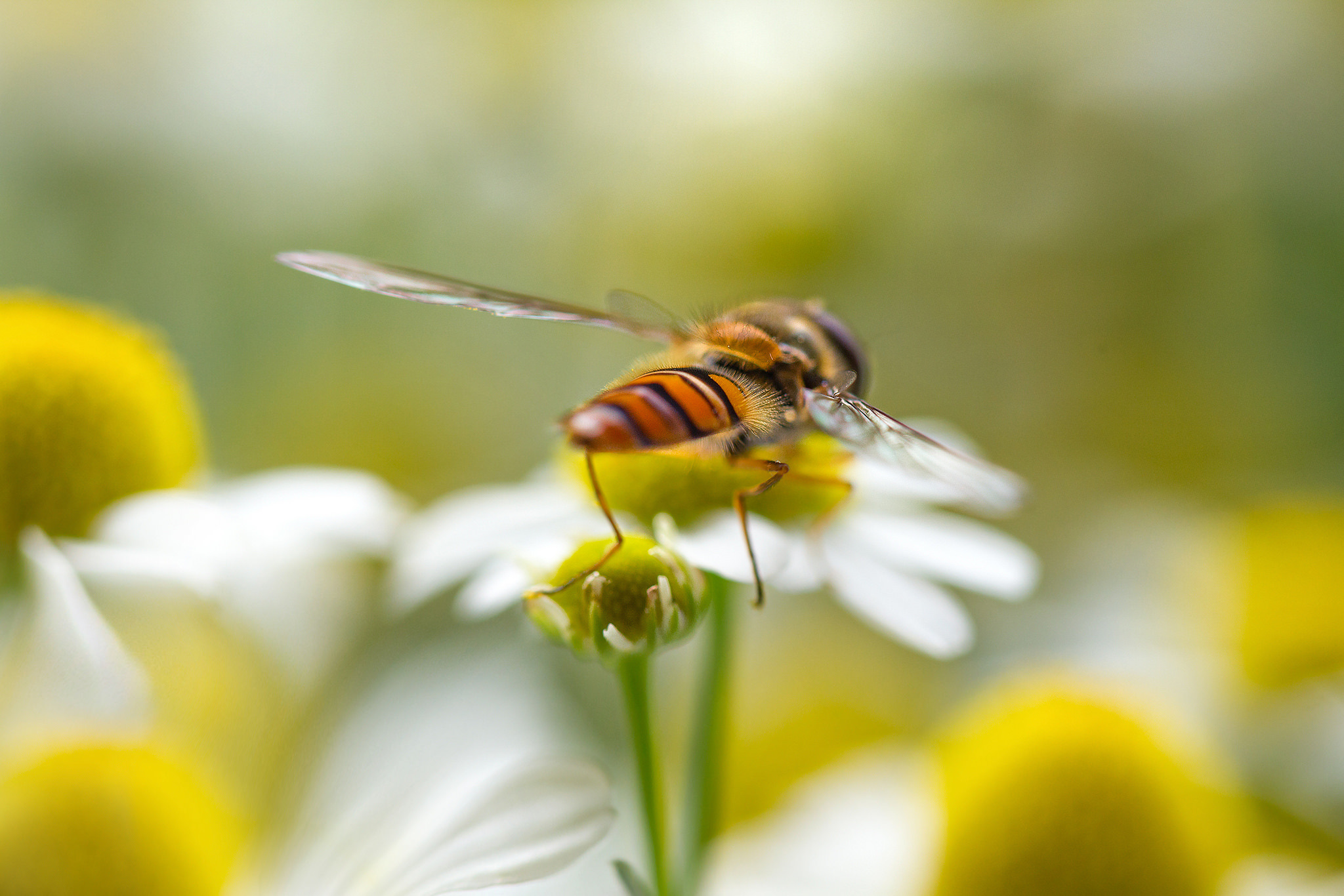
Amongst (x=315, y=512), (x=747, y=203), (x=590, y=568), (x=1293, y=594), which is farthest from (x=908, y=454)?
(x=747, y=203)

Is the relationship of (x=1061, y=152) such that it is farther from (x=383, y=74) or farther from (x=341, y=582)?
(x=341, y=582)

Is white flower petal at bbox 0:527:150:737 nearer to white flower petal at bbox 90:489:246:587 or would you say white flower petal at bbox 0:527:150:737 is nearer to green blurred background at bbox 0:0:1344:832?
white flower petal at bbox 90:489:246:587

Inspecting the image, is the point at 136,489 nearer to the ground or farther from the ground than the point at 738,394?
nearer to the ground

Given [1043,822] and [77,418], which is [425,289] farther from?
[1043,822]

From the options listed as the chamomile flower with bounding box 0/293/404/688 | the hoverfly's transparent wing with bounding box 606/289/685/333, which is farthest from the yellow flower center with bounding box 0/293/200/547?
the hoverfly's transparent wing with bounding box 606/289/685/333

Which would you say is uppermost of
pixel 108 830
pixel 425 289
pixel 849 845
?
pixel 425 289

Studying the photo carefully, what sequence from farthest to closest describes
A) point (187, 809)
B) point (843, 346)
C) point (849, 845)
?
point (849, 845)
point (843, 346)
point (187, 809)

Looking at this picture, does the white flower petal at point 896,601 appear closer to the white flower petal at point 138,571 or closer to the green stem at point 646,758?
the green stem at point 646,758
